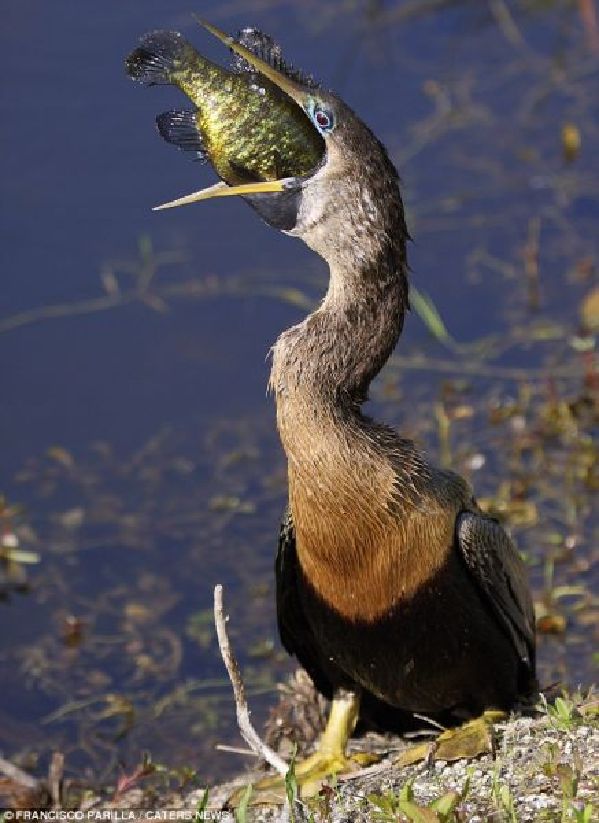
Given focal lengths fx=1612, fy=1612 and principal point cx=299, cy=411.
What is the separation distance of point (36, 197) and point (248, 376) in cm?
166

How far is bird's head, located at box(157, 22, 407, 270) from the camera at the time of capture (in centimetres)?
381

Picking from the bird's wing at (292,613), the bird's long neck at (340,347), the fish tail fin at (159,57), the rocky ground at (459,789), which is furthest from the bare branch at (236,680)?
the fish tail fin at (159,57)

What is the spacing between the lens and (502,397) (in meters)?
7.00

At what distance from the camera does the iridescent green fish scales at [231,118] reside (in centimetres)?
389

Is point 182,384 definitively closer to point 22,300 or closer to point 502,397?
point 22,300

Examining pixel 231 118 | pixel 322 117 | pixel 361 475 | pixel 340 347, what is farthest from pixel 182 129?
pixel 361 475

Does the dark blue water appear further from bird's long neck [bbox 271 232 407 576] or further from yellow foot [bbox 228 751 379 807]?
bird's long neck [bbox 271 232 407 576]

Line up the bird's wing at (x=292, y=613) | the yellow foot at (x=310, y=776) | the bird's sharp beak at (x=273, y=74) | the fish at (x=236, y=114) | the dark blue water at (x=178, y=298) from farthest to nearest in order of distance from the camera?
the dark blue water at (x=178, y=298), the bird's wing at (x=292, y=613), the yellow foot at (x=310, y=776), the fish at (x=236, y=114), the bird's sharp beak at (x=273, y=74)

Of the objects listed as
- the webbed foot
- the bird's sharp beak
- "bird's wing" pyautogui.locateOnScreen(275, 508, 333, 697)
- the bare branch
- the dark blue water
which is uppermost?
the bird's sharp beak

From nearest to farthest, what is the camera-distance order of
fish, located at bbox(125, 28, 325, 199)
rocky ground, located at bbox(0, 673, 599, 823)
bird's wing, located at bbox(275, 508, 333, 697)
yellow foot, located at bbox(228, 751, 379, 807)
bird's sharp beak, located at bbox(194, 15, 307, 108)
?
rocky ground, located at bbox(0, 673, 599, 823)
bird's sharp beak, located at bbox(194, 15, 307, 108)
fish, located at bbox(125, 28, 325, 199)
yellow foot, located at bbox(228, 751, 379, 807)
bird's wing, located at bbox(275, 508, 333, 697)

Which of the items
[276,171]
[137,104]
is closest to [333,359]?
[276,171]

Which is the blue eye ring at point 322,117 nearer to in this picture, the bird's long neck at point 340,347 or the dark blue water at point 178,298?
the bird's long neck at point 340,347

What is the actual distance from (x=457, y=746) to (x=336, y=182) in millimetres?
1380

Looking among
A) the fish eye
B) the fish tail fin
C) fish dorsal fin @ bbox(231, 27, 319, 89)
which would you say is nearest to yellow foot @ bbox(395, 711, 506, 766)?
the fish eye
